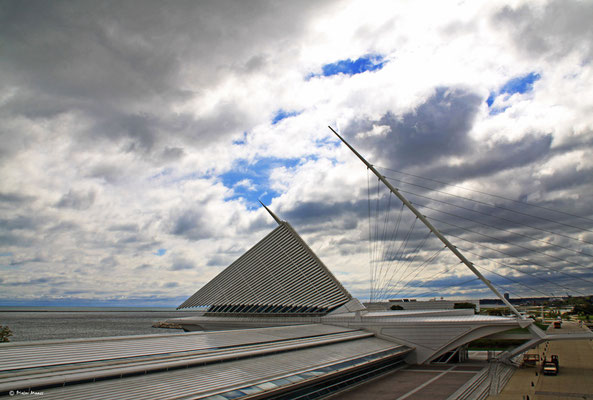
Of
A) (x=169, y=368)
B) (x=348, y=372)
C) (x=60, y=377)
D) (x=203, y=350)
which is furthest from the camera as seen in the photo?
(x=348, y=372)

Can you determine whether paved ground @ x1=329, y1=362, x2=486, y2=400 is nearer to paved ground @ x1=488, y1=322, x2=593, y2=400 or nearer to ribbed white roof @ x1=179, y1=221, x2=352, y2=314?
paved ground @ x1=488, y1=322, x2=593, y2=400

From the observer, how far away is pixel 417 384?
72.6ft

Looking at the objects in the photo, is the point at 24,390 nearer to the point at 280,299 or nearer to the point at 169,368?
the point at 169,368

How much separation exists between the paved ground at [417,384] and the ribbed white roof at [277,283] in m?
12.2

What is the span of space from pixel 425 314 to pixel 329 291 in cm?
914

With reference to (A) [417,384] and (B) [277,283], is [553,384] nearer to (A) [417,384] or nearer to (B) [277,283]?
(A) [417,384]

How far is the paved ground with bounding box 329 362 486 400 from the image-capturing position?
19125 mm

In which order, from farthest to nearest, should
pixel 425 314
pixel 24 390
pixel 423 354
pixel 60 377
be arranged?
pixel 425 314 < pixel 423 354 < pixel 60 377 < pixel 24 390

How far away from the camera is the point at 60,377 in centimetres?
1234

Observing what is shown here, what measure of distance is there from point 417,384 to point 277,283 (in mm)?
22264

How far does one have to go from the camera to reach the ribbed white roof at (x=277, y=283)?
1535 inches

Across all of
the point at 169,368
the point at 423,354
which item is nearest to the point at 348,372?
the point at 169,368

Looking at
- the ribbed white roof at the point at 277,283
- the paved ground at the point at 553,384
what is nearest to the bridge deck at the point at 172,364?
the paved ground at the point at 553,384

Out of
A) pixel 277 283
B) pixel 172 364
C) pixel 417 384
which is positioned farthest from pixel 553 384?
pixel 277 283
